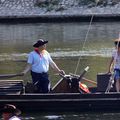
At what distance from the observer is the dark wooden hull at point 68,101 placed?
53.9ft

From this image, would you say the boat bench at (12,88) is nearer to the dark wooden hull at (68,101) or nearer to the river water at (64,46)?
the dark wooden hull at (68,101)

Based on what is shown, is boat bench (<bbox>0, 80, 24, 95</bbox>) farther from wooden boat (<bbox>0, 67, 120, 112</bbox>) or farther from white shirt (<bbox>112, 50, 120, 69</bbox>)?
white shirt (<bbox>112, 50, 120, 69</bbox>)

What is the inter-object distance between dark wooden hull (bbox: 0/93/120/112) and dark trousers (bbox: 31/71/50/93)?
2.22 feet

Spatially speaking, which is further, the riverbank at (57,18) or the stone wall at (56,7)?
the stone wall at (56,7)

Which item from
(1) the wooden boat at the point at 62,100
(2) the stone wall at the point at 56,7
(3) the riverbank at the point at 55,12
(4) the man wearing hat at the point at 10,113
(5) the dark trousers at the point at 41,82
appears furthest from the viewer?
(2) the stone wall at the point at 56,7

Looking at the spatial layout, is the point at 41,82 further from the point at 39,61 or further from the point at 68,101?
the point at 68,101

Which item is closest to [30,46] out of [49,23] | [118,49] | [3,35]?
[3,35]

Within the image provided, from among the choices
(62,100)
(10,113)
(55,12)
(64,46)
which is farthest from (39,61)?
(55,12)

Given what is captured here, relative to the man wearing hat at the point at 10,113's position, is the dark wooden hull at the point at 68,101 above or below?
below

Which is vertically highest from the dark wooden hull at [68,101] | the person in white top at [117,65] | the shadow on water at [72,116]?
the person in white top at [117,65]

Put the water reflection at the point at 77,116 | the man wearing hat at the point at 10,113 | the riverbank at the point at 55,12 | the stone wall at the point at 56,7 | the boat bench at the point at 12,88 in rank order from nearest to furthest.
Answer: the man wearing hat at the point at 10,113
the water reflection at the point at 77,116
the boat bench at the point at 12,88
the riverbank at the point at 55,12
the stone wall at the point at 56,7

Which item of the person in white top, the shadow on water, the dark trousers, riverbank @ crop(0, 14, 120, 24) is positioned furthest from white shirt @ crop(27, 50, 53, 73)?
riverbank @ crop(0, 14, 120, 24)

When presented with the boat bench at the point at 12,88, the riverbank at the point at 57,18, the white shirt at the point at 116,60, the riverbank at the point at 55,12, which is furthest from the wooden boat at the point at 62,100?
the riverbank at the point at 57,18

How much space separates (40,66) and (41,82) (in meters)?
0.45
